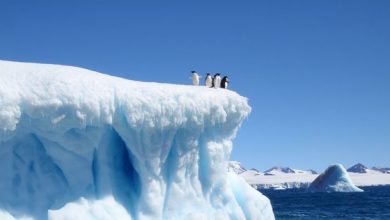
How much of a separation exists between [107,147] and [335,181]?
69.7m

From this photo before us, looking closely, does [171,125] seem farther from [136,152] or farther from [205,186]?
[205,186]

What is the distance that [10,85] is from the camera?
11.2m

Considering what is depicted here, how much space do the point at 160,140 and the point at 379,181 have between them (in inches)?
5591

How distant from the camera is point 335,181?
Answer: 77.7 m

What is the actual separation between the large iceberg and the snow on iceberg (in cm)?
6212

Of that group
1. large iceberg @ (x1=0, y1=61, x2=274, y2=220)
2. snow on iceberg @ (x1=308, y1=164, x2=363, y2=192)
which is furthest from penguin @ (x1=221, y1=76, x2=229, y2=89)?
snow on iceberg @ (x1=308, y1=164, x2=363, y2=192)

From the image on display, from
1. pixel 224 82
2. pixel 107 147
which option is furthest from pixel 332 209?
pixel 107 147

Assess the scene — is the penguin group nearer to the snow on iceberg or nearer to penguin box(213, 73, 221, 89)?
penguin box(213, 73, 221, 89)

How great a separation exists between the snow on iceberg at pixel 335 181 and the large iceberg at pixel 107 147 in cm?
6212

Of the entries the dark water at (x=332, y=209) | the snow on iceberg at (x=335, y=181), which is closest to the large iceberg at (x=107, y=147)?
the dark water at (x=332, y=209)

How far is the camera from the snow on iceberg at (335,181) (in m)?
74.9

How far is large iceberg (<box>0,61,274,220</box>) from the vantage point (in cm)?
1141

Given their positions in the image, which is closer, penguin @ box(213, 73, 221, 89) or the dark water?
penguin @ box(213, 73, 221, 89)

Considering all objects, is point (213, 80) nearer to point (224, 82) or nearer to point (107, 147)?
point (224, 82)
